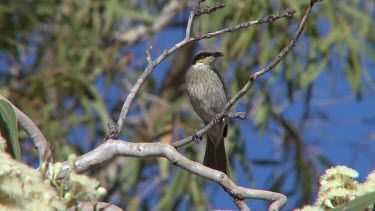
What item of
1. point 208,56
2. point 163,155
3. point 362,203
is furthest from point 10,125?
point 208,56

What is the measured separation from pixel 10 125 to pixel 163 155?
0.38m

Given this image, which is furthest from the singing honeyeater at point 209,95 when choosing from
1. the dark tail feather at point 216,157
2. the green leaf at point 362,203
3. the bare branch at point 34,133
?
the green leaf at point 362,203

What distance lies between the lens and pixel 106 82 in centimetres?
622

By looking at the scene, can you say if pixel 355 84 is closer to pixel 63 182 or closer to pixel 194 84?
pixel 194 84

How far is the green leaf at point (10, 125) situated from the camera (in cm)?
211

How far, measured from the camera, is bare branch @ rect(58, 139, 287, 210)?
1.97m

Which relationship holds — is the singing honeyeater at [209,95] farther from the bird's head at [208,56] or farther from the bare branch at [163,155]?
the bare branch at [163,155]

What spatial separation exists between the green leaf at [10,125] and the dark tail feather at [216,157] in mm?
2344

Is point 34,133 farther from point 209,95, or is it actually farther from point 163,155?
point 209,95

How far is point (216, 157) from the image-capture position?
14.9ft

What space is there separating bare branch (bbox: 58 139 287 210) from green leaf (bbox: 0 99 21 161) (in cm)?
17

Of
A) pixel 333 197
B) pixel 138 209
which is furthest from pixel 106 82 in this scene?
pixel 333 197

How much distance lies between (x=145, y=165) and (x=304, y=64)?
4.07 ft

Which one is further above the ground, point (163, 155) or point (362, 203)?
point (163, 155)
